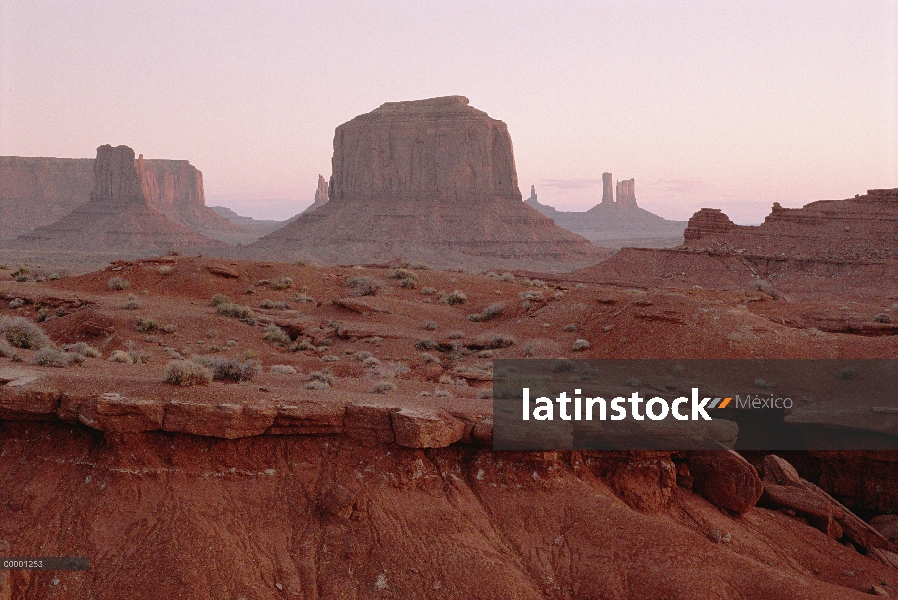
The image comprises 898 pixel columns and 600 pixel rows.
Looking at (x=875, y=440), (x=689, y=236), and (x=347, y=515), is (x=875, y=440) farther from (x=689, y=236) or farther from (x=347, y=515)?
(x=689, y=236)

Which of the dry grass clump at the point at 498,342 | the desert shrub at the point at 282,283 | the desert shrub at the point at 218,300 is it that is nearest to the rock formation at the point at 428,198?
the desert shrub at the point at 282,283

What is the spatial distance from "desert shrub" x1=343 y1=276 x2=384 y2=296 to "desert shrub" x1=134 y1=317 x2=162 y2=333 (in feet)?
29.6

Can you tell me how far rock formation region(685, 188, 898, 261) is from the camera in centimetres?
5300

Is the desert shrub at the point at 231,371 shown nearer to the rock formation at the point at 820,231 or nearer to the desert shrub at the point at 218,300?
the desert shrub at the point at 218,300

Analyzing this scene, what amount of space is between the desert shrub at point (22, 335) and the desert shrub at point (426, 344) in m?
9.44

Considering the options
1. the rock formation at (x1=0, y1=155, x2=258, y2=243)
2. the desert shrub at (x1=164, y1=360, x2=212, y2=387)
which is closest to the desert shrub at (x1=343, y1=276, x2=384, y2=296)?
the desert shrub at (x1=164, y1=360, x2=212, y2=387)

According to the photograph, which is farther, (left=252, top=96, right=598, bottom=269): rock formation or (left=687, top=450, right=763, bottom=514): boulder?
(left=252, top=96, right=598, bottom=269): rock formation

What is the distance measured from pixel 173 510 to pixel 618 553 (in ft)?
19.0

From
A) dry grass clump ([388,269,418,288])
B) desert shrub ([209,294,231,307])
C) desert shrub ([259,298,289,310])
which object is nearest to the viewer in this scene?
desert shrub ([209,294,231,307])

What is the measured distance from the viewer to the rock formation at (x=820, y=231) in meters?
53.0

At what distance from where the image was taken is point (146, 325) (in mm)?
20859

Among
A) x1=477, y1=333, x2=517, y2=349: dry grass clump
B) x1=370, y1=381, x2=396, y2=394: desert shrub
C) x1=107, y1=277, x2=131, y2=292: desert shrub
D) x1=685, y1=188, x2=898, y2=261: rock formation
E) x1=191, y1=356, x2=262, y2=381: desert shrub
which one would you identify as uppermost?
x1=685, y1=188, x2=898, y2=261: rock formation

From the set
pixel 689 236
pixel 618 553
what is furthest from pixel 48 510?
pixel 689 236

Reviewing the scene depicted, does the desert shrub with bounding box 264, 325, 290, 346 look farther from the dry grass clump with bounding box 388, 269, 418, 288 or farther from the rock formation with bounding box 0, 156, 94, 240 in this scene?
the rock formation with bounding box 0, 156, 94, 240
